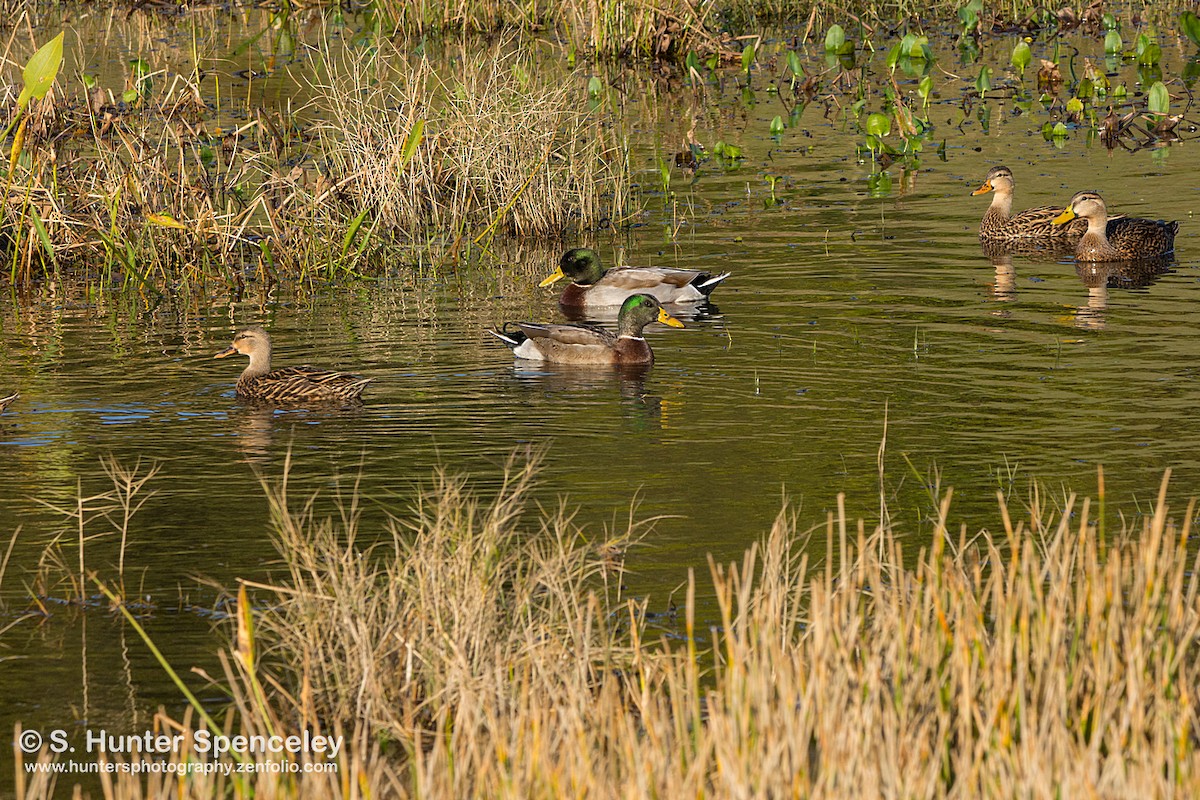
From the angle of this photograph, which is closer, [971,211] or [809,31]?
[971,211]

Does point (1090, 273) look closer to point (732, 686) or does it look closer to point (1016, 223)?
point (1016, 223)

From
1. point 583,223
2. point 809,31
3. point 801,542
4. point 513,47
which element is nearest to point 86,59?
point 513,47

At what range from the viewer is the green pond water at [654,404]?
7891 mm

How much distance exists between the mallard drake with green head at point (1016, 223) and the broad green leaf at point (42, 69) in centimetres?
781

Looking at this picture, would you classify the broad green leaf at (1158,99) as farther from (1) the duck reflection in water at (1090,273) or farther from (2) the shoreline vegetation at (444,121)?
(1) the duck reflection in water at (1090,273)

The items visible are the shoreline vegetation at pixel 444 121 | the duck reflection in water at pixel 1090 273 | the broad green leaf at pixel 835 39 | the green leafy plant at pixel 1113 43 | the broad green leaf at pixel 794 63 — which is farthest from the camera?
the broad green leaf at pixel 835 39

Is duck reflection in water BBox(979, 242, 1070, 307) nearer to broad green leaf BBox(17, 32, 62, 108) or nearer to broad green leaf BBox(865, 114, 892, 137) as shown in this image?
broad green leaf BBox(865, 114, 892, 137)

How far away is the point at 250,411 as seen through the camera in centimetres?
1091

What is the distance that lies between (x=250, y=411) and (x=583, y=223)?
6438mm

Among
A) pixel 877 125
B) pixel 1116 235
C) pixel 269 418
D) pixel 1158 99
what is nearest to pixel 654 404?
pixel 269 418

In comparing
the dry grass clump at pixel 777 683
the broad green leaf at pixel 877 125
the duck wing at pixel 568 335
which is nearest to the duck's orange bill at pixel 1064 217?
the broad green leaf at pixel 877 125

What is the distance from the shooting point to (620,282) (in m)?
14.0

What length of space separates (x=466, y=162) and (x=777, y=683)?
35.9ft

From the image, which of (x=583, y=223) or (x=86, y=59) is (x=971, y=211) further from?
(x=86, y=59)
